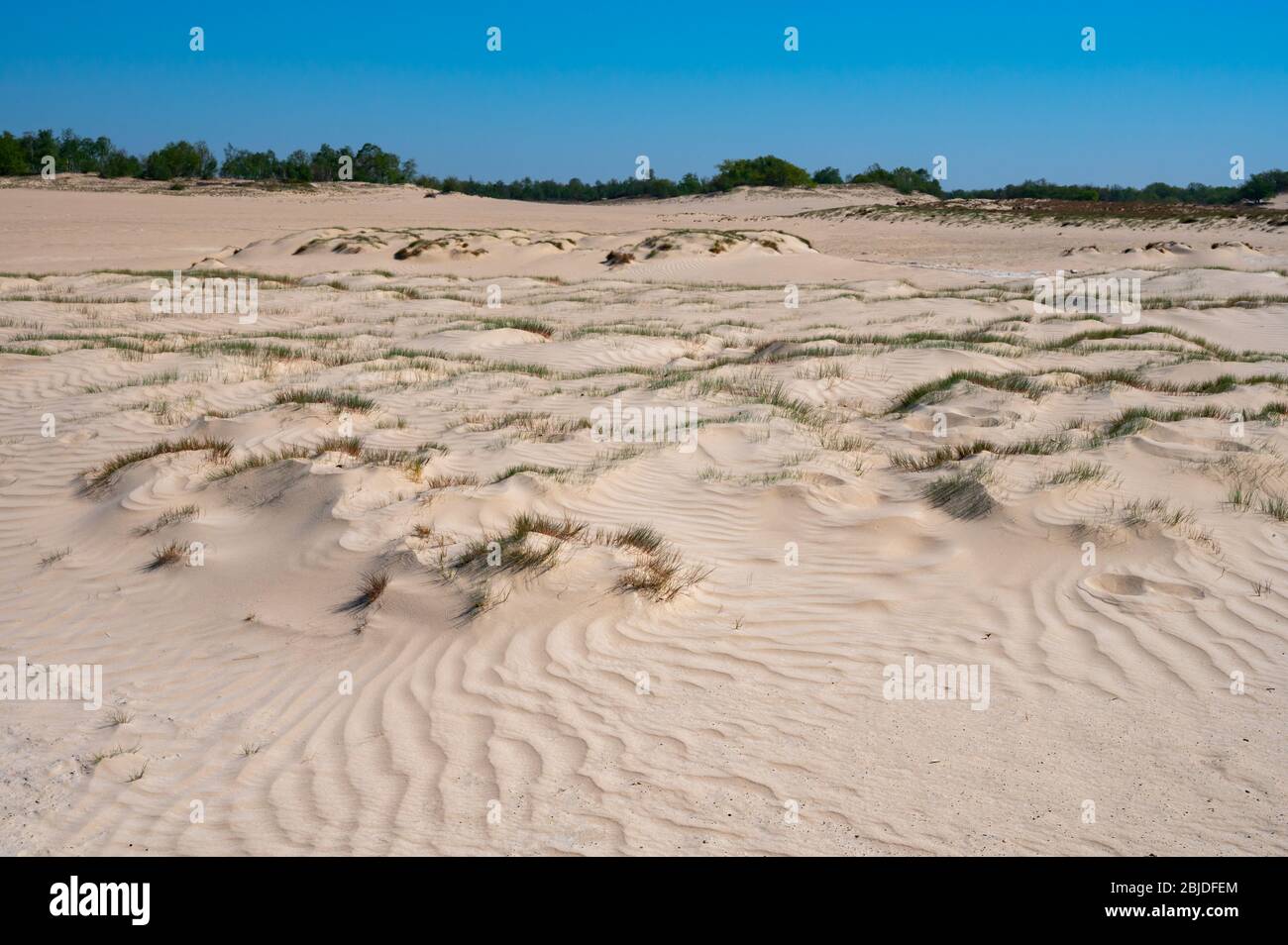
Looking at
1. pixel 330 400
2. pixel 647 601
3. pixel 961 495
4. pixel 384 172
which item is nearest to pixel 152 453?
pixel 330 400

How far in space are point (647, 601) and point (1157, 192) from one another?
98.7 m

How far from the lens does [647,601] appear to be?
5031 millimetres

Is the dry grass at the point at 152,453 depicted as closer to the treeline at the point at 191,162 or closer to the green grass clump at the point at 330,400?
the green grass clump at the point at 330,400

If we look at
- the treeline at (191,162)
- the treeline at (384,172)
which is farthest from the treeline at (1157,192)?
the treeline at (191,162)

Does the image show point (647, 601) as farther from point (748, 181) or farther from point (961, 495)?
point (748, 181)

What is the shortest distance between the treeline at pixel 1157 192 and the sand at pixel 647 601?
64.2 m

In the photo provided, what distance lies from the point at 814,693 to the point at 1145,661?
153 centimetres

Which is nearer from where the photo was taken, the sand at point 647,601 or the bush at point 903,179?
the sand at point 647,601

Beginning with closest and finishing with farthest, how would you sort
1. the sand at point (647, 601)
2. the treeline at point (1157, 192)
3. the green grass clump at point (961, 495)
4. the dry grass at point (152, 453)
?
Result: the sand at point (647, 601)
the green grass clump at point (961, 495)
the dry grass at point (152, 453)
the treeline at point (1157, 192)

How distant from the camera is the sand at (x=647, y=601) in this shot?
3559 millimetres

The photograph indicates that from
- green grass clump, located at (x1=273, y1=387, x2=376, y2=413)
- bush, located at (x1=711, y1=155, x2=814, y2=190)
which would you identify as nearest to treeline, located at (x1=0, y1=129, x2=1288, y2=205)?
bush, located at (x1=711, y1=155, x2=814, y2=190)

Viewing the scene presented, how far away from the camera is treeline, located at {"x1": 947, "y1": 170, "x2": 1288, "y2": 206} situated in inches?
2603

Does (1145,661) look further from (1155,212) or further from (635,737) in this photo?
(1155,212)
